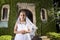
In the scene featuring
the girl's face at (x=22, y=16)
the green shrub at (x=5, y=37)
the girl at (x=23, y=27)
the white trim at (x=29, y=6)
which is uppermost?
the white trim at (x=29, y=6)

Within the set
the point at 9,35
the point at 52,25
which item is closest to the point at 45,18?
the point at 52,25

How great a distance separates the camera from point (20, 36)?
1.56 meters

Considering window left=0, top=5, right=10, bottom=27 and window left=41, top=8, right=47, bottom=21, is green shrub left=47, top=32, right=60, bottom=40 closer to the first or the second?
window left=41, top=8, right=47, bottom=21

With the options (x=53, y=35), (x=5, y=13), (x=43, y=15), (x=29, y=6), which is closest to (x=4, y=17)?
(x=5, y=13)

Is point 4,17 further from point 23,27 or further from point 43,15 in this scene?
point 43,15

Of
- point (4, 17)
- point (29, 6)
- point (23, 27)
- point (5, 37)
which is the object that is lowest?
point (5, 37)

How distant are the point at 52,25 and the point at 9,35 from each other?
1.67ft

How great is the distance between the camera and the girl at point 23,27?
1.58 m

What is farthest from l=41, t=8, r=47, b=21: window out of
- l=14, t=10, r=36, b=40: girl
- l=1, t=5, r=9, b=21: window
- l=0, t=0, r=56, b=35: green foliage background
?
l=1, t=5, r=9, b=21: window

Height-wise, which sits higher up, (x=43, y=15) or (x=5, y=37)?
(x=43, y=15)

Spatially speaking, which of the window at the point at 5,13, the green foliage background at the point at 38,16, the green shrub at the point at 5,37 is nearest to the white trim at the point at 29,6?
the green foliage background at the point at 38,16

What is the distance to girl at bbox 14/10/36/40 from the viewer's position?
1.58 metres

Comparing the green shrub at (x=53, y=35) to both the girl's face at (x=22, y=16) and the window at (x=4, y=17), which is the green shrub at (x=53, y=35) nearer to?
the girl's face at (x=22, y=16)

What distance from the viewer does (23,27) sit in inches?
62.7
